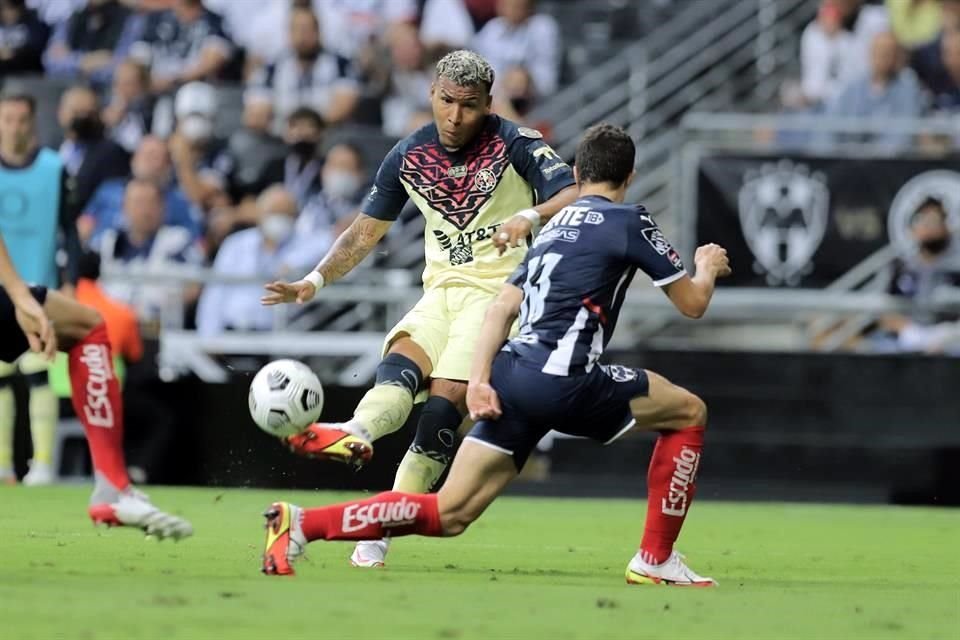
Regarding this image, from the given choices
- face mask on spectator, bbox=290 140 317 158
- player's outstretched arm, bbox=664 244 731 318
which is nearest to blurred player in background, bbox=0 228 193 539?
player's outstretched arm, bbox=664 244 731 318

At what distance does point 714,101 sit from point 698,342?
136 inches

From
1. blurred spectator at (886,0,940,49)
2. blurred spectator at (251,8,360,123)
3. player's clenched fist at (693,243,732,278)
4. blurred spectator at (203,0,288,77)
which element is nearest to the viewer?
player's clenched fist at (693,243,732,278)

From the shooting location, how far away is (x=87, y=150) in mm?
18391

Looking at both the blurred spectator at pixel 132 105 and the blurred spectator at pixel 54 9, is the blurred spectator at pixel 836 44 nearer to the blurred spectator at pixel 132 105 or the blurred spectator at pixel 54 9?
the blurred spectator at pixel 132 105

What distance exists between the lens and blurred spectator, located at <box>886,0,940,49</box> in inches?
742

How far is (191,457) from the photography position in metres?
15.8

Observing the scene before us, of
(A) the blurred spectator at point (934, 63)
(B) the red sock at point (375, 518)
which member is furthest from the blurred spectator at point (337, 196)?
(B) the red sock at point (375, 518)

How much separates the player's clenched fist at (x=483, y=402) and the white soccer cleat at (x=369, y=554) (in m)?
1.23

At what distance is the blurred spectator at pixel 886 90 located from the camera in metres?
17.8

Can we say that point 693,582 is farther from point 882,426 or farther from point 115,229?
point 115,229

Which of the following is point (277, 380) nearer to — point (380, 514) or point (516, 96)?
point (380, 514)

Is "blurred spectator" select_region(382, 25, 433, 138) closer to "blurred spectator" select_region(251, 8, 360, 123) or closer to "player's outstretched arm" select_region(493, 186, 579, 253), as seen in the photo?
"blurred spectator" select_region(251, 8, 360, 123)

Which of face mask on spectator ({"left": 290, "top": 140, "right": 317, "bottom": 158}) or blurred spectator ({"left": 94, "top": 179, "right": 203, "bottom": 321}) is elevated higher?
face mask on spectator ({"left": 290, "top": 140, "right": 317, "bottom": 158})

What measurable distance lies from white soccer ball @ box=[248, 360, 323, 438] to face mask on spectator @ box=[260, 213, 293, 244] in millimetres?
9653
